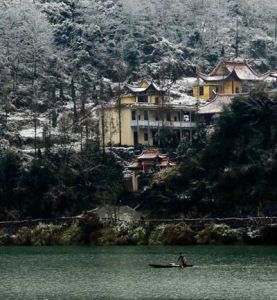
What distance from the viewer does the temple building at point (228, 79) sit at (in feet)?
374

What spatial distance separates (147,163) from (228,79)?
22529mm

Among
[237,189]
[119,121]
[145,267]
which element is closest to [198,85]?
[119,121]

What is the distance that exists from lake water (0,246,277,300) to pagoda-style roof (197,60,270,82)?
38.7 metres

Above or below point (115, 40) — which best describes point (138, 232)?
below

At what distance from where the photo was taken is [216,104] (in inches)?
4188

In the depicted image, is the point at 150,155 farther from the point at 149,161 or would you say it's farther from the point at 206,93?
the point at 206,93

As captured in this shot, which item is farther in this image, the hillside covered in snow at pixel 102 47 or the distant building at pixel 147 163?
the hillside covered in snow at pixel 102 47

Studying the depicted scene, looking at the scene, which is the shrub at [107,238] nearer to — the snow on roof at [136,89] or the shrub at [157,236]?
the shrub at [157,236]

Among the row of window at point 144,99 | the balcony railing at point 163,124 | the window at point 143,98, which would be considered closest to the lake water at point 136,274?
the balcony railing at point 163,124

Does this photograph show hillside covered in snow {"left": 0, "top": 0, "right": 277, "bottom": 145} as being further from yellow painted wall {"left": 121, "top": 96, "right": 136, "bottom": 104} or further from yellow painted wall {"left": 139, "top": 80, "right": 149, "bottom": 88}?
yellow painted wall {"left": 139, "top": 80, "right": 149, "bottom": 88}

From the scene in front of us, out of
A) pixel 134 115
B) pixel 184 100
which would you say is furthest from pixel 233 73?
pixel 134 115

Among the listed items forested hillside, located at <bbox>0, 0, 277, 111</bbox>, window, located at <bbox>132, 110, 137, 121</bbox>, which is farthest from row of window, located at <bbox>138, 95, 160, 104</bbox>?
forested hillside, located at <bbox>0, 0, 277, 111</bbox>

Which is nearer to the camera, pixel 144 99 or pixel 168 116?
pixel 168 116

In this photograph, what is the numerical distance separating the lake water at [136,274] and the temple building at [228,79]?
3856 centimetres
